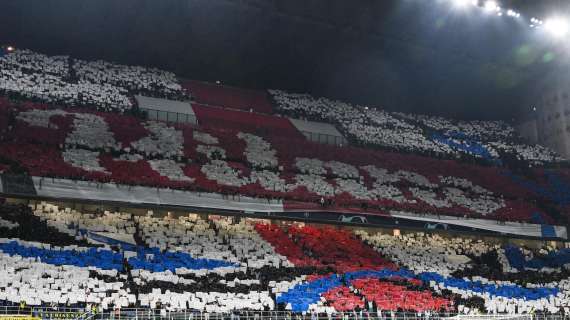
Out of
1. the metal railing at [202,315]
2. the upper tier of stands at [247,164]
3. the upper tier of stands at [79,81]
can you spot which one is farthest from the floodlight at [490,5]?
the metal railing at [202,315]

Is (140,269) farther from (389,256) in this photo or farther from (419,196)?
(419,196)

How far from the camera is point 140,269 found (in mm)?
31281

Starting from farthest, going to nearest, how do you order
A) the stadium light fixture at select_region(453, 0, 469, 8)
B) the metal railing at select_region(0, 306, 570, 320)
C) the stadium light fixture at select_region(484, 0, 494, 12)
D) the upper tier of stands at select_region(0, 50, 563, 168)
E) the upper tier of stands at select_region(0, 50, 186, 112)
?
the stadium light fixture at select_region(484, 0, 494, 12) → the stadium light fixture at select_region(453, 0, 469, 8) → the upper tier of stands at select_region(0, 50, 563, 168) → the upper tier of stands at select_region(0, 50, 186, 112) → the metal railing at select_region(0, 306, 570, 320)

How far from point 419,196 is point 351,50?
1675 centimetres

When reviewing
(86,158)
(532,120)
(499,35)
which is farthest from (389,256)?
(532,120)

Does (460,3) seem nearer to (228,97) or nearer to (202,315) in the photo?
(228,97)

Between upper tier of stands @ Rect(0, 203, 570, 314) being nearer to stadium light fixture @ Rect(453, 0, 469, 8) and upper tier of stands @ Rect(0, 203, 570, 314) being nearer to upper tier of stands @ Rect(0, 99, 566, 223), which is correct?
upper tier of stands @ Rect(0, 99, 566, 223)

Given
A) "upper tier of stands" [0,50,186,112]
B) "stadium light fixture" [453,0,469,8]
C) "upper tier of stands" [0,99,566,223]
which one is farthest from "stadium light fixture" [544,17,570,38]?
"upper tier of stands" [0,50,186,112]

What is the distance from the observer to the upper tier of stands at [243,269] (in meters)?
28.5

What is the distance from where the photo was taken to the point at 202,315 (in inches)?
1073

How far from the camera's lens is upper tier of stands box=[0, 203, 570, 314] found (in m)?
28.5

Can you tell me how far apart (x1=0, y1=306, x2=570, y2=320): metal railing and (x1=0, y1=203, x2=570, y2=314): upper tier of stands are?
18.6 inches

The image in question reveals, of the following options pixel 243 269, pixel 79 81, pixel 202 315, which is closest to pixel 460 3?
pixel 243 269

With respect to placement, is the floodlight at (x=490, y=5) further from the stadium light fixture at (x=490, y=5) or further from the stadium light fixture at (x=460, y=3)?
the stadium light fixture at (x=460, y=3)
